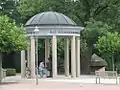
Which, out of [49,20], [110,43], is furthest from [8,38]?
[110,43]

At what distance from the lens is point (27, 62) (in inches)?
1628

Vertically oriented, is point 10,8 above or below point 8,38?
above

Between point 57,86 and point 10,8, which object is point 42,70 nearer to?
point 57,86

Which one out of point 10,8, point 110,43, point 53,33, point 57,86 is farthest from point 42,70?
point 10,8

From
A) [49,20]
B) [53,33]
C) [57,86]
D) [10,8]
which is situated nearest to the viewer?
[57,86]

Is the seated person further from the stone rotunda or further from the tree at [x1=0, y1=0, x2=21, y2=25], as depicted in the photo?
the tree at [x1=0, y1=0, x2=21, y2=25]

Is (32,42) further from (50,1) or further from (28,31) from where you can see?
(50,1)

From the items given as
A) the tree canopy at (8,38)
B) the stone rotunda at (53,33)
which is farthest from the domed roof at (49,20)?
the tree canopy at (8,38)

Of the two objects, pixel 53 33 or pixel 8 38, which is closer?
pixel 8 38

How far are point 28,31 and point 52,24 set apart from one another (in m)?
2.08

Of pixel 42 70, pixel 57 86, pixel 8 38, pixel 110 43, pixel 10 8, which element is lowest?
pixel 57 86

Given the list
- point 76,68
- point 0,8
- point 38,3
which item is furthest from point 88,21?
point 0,8

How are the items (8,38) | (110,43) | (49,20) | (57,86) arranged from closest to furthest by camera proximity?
(57,86), (8,38), (49,20), (110,43)

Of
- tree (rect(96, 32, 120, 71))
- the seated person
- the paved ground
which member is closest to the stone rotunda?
the seated person
